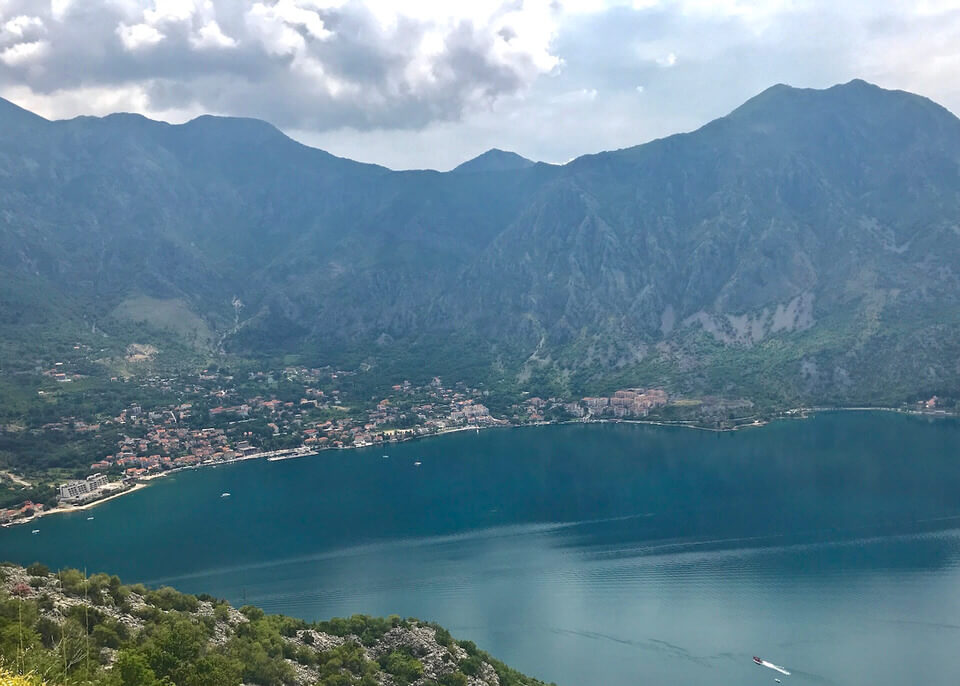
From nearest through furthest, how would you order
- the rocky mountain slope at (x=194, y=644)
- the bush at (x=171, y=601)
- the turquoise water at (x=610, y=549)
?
1. the rocky mountain slope at (x=194, y=644)
2. the bush at (x=171, y=601)
3. the turquoise water at (x=610, y=549)

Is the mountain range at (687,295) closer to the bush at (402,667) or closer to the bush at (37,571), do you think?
the bush at (402,667)

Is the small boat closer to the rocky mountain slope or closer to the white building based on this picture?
the rocky mountain slope

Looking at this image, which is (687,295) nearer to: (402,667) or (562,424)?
(562,424)

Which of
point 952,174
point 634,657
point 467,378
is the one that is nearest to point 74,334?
point 467,378

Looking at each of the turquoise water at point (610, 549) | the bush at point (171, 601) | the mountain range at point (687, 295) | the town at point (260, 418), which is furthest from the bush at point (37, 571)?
the mountain range at point (687, 295)

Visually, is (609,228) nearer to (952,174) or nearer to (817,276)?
(817,276)
